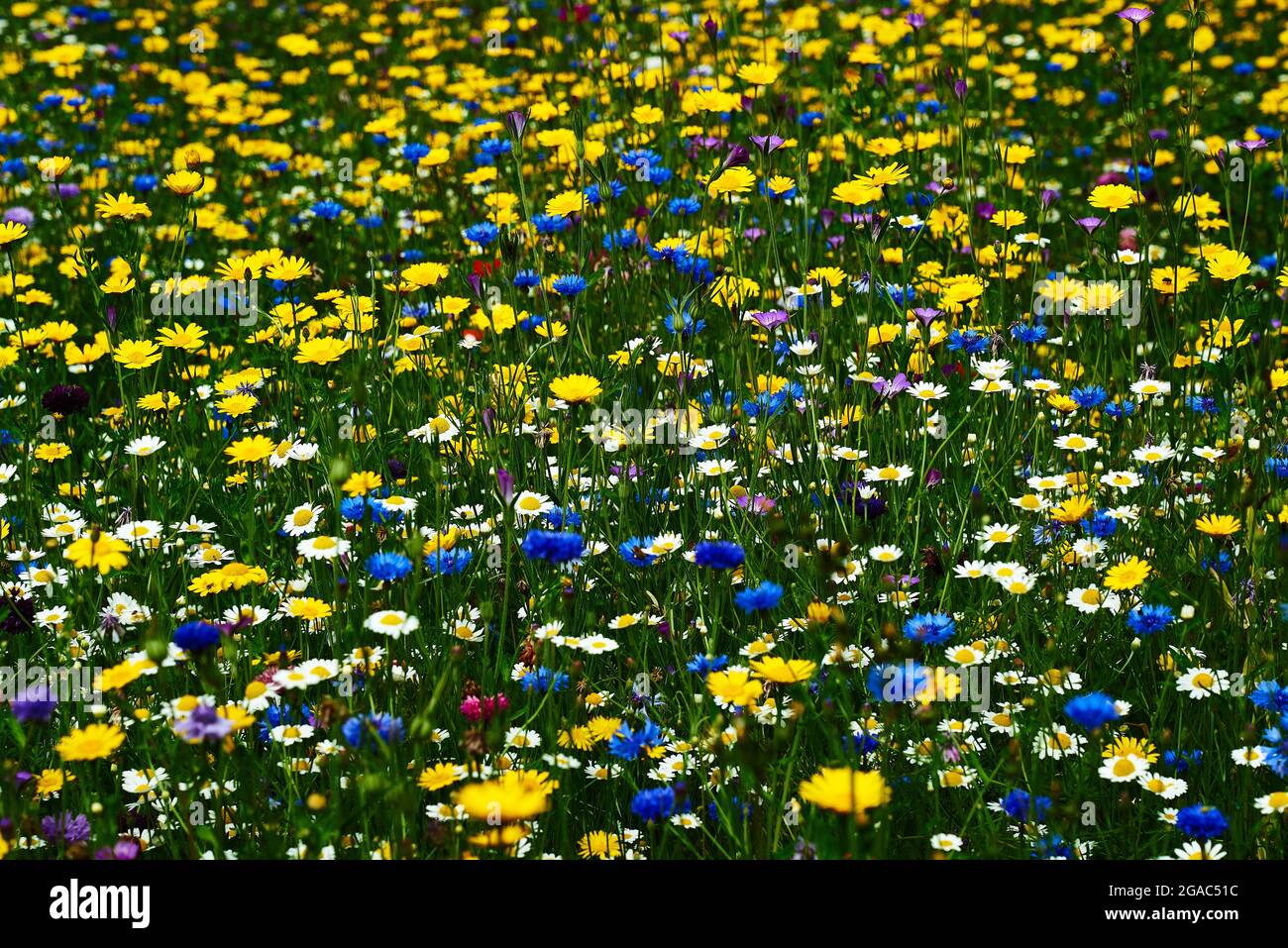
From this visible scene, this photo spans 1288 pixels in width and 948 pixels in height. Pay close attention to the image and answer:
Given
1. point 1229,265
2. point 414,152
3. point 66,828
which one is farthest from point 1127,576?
point 414,152

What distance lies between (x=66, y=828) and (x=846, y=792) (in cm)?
122

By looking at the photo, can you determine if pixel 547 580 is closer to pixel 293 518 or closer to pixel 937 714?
pixel 293 518

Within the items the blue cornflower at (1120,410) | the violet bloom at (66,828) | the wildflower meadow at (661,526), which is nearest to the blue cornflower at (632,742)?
the wildflower meadow at (661,526)

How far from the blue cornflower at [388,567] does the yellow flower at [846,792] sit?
0.83 meters

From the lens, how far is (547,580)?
261 cm

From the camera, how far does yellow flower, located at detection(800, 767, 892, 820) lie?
5.32 feet

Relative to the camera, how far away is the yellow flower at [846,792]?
162 centimetres

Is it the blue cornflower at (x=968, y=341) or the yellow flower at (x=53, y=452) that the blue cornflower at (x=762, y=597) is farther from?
the yellow flower at (x=53, y=452)

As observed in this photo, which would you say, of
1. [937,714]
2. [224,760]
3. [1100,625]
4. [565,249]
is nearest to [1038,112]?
[565,249]

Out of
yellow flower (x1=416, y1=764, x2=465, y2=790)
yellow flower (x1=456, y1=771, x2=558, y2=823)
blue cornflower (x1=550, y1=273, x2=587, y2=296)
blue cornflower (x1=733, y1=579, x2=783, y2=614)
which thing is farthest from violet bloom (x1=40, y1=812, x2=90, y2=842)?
blue cornflower (x1=550, y1=273, x2=587, y2=296)

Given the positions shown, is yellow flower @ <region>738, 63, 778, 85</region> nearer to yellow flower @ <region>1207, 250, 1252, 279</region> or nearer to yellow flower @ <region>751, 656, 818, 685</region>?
yellow flower @ <region>1207, 250, 1252, 279</region>

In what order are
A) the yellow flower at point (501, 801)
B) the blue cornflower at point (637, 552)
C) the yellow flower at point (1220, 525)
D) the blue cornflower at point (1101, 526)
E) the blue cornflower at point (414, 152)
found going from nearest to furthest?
1. the yellow flower at point (501, 801)
2. the blue cornflower at point (637, 552)
3. the yellow flower at point (1220, 525)
4. the blue cornflower at point (1101, 526)
5. the blue cornflower at point (414, 152)

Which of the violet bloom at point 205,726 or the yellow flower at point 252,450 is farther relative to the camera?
the yellow flower at point 252,450
